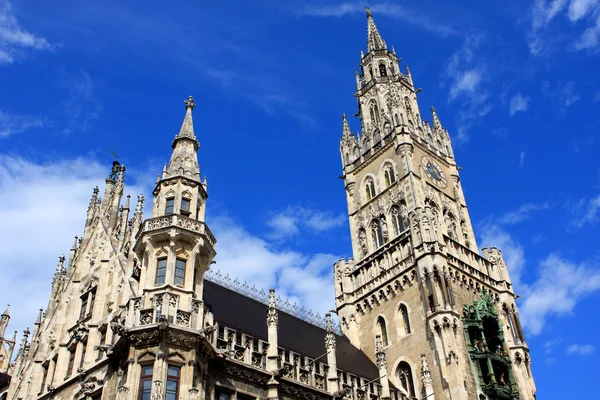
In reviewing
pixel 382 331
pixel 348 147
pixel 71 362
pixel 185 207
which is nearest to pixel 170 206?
pixel 185 207

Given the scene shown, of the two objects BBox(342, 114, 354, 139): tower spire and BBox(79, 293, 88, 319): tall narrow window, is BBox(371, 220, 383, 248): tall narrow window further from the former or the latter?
BBox(79, 293, 88, 319): tall narrow window

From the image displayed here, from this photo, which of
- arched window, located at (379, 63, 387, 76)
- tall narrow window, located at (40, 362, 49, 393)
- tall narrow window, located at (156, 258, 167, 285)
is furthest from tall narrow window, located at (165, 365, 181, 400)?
arched window, located at (379, 63, 387, 76)

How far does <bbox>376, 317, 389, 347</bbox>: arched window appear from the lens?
39.4 meters

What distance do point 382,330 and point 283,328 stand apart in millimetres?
7620

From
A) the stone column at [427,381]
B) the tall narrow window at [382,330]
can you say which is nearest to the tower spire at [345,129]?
the tall narrow window at [382,330]

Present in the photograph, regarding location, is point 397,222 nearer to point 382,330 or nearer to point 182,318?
point 382,330

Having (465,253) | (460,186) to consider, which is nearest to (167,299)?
(465,253)

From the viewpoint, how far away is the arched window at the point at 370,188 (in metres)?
47.0

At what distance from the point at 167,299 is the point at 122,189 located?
1160cm

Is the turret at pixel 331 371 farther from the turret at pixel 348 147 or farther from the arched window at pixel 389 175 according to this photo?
the turret at pixel 348 147

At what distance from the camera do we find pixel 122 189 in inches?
1347

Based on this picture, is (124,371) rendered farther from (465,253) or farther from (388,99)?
(388,99)

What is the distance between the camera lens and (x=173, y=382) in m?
22.9

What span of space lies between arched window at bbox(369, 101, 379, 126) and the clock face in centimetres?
607
